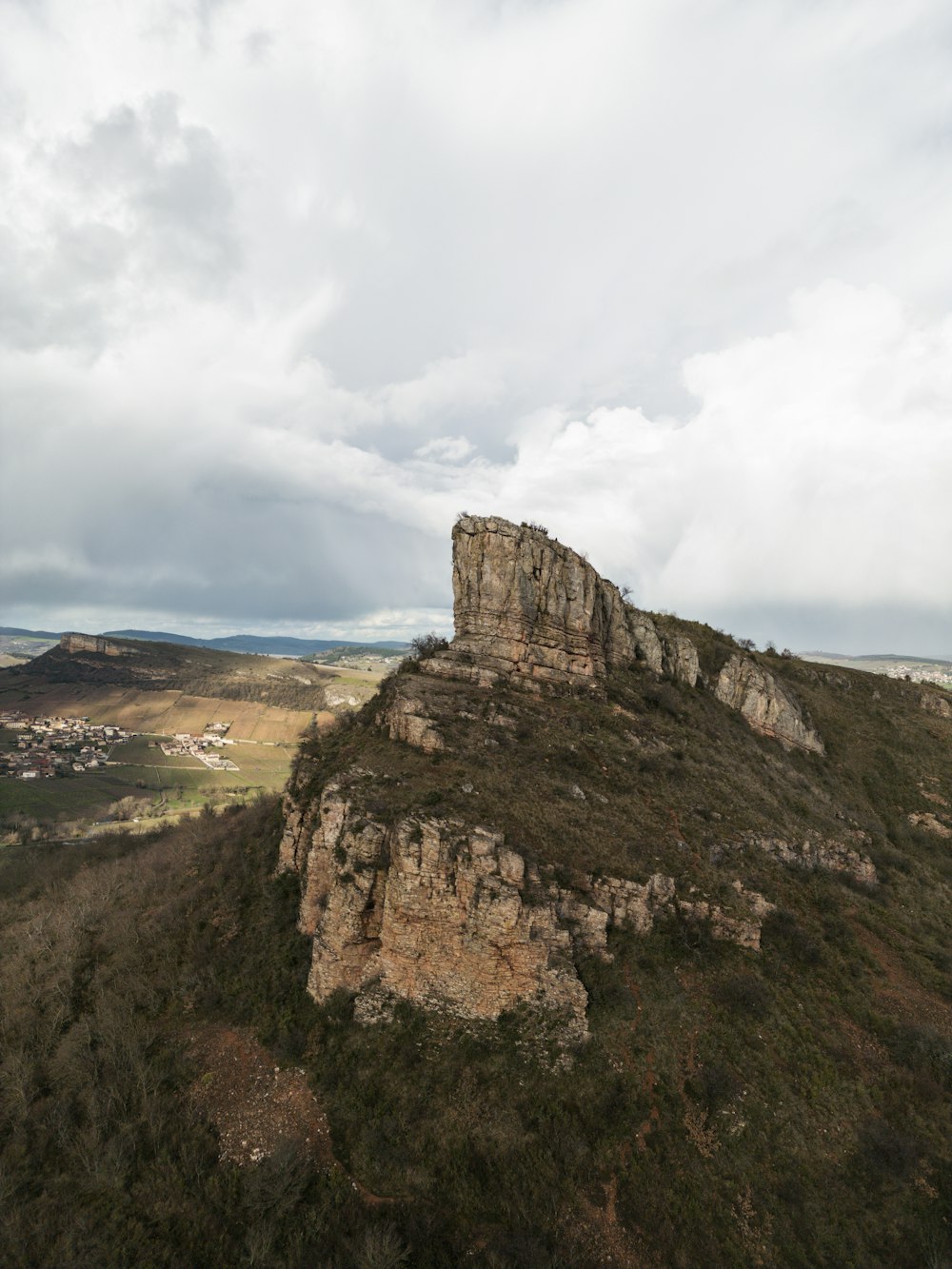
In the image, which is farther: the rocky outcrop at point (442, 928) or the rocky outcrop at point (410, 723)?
the rocky outcrop at point (410, 723)

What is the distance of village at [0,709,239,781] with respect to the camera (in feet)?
412

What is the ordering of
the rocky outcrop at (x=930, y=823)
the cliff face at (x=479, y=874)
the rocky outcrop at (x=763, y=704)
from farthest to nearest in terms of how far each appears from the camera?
the rocky outcrop at (x=763, y=704), the rocky outcrop at (x=930, y=823), the cliff face at (x=479, y=874)

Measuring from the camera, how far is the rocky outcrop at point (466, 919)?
2267cm

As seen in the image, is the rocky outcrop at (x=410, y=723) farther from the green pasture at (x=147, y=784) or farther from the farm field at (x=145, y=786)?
the green pasture at (x=147, y=784)

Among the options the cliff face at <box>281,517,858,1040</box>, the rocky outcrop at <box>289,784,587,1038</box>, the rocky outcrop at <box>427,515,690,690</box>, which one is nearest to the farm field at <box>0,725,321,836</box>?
the rocky outcrop at <box>427,515,690,690</box>

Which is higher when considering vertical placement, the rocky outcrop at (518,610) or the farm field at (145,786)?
the rocky outcrop at (518,610)

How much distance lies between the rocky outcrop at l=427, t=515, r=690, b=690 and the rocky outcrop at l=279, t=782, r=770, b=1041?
51.8 feet

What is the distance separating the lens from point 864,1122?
19.8 m

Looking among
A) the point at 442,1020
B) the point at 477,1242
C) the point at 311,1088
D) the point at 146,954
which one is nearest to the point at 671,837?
the point at 442,1020

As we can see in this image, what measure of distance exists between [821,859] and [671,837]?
505 inches

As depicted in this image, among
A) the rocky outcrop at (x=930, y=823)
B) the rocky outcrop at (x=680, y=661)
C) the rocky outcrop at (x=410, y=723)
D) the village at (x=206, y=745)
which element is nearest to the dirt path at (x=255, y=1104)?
the rocky outcrop at (x=410, y=723)

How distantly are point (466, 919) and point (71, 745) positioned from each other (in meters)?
174

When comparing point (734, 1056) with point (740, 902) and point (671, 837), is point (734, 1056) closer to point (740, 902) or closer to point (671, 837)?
point (740, 902)

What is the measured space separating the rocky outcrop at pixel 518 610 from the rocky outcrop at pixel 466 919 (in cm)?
1579
